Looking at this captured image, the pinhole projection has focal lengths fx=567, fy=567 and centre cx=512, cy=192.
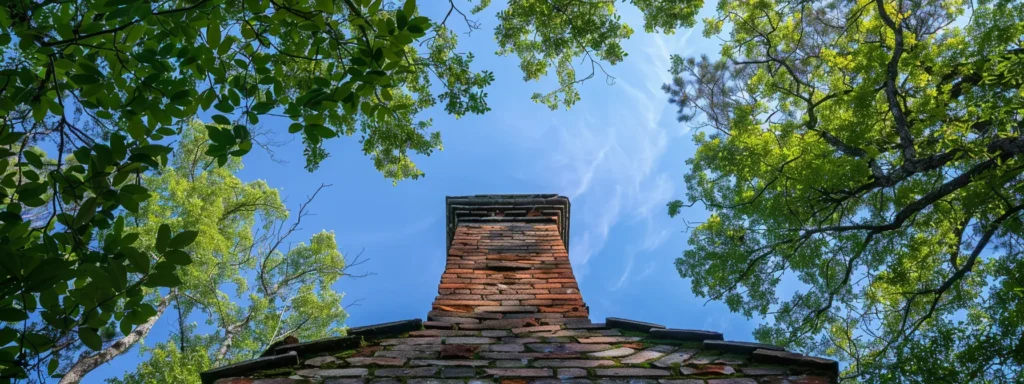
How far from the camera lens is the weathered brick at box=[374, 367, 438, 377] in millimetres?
3010

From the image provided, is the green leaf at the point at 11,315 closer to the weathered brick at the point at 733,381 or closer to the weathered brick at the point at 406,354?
the weathered brick at the point at 406,354

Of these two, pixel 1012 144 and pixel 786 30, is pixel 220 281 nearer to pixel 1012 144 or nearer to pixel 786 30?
pixel 786 30

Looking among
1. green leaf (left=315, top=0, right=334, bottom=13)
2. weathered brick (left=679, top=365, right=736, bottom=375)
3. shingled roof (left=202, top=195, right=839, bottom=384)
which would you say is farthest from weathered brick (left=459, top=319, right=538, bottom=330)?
green leaf (left=315, top=0, right=334, bottom=13)

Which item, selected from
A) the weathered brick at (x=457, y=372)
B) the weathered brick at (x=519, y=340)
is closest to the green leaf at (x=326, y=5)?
the weathered brick at (x=457, y=372)

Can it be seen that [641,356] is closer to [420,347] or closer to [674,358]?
[674,358]

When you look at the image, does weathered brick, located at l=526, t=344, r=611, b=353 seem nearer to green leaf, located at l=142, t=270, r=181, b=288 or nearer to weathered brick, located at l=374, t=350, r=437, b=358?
weathered brick, located at l=374, t=350, r=437, b=358

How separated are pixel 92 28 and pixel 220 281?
12033 mm

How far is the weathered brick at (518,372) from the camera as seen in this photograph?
2.97m

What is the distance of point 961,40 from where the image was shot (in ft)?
24.2

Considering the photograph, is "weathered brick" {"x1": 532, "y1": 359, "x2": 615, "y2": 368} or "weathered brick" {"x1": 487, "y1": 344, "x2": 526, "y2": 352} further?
"weathered brick" {"x1": 487, "y1": 344, "x2": 526, "y2": 352}

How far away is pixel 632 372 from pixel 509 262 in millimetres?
2452

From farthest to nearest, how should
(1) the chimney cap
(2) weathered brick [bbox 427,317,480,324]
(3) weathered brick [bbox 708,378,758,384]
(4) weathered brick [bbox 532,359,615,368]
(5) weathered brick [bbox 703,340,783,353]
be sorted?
(1) the chimney cap, (2) weathered brick [bbox 427,317,480,324], (5) weathered brick [bbox 703,340,783,353], (4) weathered brick [bbox 532,359,615,368], (3) weathered brick [bbox 708,378,758,384]

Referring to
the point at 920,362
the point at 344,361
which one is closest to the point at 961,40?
the point at 920,362

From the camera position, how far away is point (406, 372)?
10.0ft
